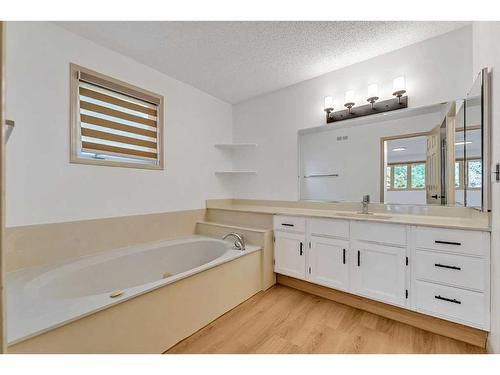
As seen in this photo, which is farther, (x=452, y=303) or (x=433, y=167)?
(x=433, y=167)

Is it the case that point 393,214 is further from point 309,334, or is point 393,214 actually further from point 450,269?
point 309,334

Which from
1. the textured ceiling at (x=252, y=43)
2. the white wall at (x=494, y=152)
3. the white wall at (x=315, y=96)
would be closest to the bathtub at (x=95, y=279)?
the white wall at (x=315, y=96)

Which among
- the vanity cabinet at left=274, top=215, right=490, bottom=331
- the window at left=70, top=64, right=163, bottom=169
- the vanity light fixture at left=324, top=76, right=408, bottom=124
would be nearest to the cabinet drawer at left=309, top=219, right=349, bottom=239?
the vanity cabinet at left=274, top=215, right=490, bottom=331

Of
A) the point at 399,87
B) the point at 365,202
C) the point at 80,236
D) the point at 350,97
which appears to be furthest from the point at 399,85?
the point at 80,236

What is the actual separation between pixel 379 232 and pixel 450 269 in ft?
1.51

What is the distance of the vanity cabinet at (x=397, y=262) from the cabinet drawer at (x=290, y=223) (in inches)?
0.4

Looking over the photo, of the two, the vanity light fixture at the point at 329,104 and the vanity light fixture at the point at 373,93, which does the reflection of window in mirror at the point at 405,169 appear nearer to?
the vanity light fixture at the point at 373,93

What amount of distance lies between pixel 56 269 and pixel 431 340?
2.72m

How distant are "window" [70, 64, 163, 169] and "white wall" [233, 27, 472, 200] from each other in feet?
4.26

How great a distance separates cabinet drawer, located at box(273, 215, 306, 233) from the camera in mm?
2154

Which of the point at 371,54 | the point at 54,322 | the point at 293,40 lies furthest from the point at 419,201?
the point at 54,322

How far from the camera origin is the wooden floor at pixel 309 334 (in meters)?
1.42

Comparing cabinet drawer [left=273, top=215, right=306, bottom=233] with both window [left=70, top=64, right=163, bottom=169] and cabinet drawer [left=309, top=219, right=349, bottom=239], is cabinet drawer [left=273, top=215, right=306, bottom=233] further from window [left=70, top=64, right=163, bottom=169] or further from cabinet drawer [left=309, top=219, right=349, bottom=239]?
window [left=70, top=64, right=163, bottom=169]

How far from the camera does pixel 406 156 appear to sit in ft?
6.63
